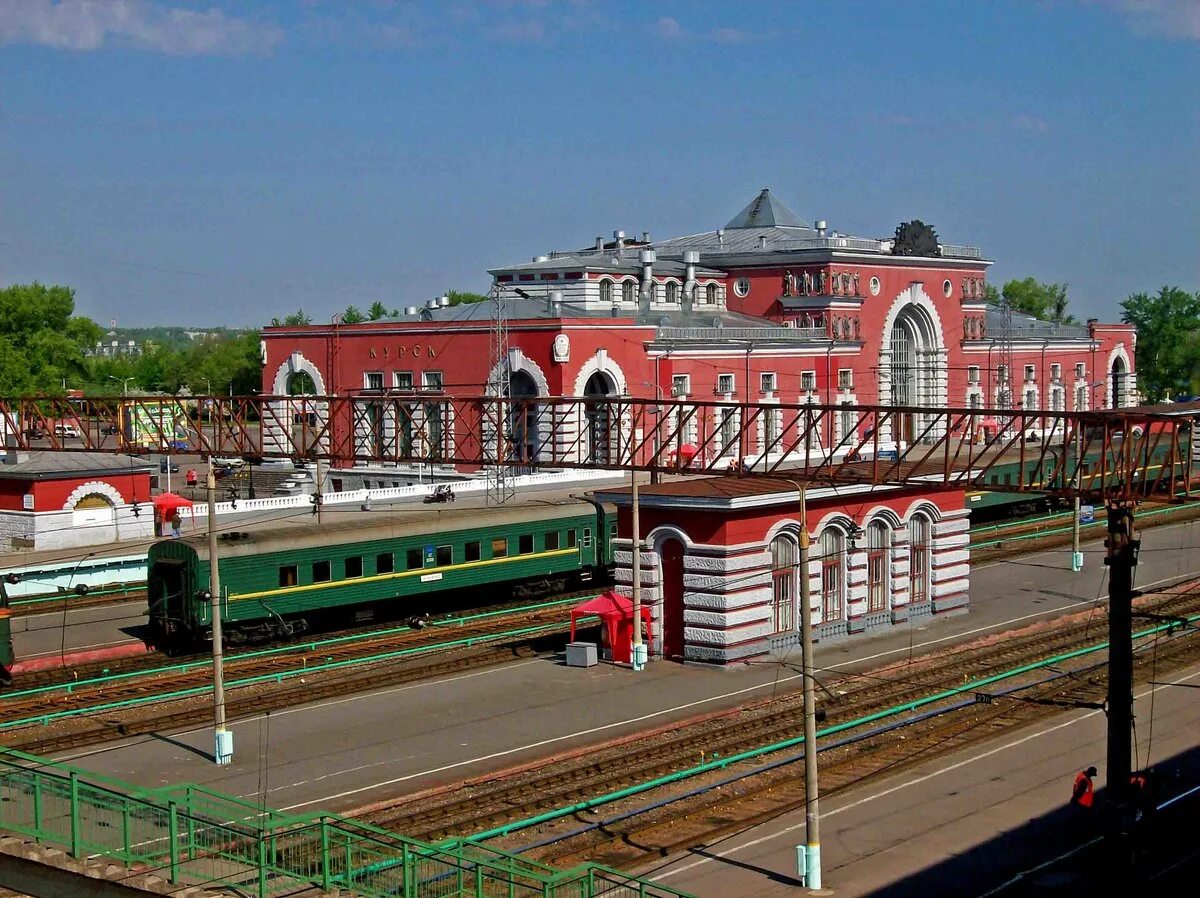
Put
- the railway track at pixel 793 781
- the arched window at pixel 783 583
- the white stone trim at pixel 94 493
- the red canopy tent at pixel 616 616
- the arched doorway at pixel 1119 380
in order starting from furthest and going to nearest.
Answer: the arched doorway at pixel 1119 380 < the white stone trim at pixel 94 493 < the arched window at pixel 783 583 < the red canopy tent at pixel 616 616 < the railway track at pixel 793 781

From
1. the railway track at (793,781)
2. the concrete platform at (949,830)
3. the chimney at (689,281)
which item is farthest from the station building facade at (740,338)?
the concrete platform at (949,830)

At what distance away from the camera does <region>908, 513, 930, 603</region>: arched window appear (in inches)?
1591

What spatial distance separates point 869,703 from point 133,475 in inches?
1318

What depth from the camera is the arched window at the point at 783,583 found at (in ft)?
119

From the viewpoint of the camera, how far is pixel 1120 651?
20.6 m

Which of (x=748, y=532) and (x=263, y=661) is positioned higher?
(x=748, y=532)

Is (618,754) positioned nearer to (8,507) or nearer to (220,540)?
(220,540)

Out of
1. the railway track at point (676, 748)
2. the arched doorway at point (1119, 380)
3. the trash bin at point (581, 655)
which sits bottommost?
the railway track at point (676, 748)

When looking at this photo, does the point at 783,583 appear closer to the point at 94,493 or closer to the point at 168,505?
the point at 168,505

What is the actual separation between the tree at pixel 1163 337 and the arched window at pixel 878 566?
68511 mm

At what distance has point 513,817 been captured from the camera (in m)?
24.7

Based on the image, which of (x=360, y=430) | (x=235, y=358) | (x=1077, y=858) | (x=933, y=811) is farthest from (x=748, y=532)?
(x=235, y=358)

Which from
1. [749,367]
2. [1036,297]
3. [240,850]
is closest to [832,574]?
[240,850]

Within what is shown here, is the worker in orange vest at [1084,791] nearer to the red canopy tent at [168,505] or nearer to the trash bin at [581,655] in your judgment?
the trash bin at [581,655]
